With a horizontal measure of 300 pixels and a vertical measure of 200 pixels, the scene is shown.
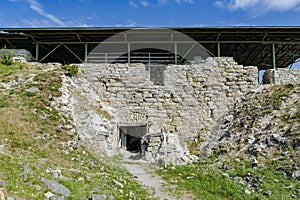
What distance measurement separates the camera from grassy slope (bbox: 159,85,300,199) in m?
7.47

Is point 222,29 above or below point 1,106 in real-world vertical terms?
above

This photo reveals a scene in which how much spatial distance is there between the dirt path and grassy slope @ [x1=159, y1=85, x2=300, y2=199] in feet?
1.70

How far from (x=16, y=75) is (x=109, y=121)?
501cm

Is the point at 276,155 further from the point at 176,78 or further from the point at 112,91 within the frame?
the point at 112,91

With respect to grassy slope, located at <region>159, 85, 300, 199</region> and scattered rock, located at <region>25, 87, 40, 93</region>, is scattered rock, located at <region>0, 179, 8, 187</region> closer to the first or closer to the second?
grassy slope, located at <region>159, 85, 300, 199</region>

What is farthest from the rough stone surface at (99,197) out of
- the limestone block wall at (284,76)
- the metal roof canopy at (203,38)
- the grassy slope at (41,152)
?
the limestone block wall at (284,76)

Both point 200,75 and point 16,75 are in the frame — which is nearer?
point 16,75

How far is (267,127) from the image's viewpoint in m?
11.2

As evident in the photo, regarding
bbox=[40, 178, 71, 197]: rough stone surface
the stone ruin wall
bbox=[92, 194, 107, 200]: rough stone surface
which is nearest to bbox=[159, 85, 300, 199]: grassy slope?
the stone ruin wall

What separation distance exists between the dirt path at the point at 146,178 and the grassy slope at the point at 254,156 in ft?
1.70

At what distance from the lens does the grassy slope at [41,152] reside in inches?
225

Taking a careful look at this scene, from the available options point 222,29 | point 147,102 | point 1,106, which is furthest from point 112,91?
point 222,29

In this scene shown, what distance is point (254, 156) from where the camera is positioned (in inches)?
384

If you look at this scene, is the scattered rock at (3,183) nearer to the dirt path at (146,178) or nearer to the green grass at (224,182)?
the dirt path at (146,178)
